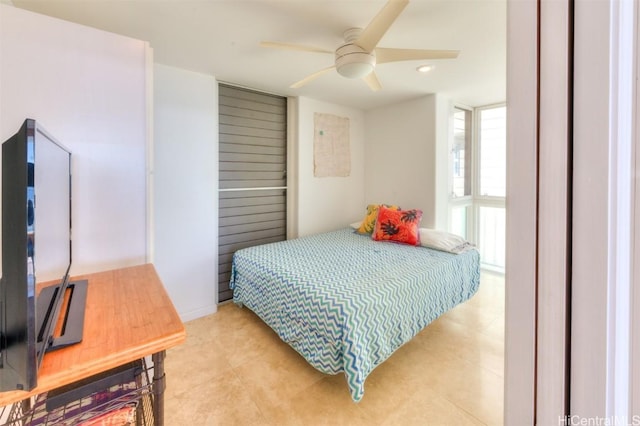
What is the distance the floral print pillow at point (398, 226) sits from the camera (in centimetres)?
305

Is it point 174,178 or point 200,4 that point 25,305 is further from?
point 174,178

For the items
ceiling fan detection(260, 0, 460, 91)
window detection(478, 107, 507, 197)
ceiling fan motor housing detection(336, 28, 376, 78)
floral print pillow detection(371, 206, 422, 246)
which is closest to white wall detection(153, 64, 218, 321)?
ceiling fan detection(260, 0, 460, 91)

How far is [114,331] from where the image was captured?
90cm

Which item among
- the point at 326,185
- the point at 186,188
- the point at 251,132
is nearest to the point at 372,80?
the point at 251,132

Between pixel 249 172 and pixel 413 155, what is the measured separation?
2.13 m

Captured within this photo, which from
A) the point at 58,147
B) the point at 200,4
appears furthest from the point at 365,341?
the point at 200,4

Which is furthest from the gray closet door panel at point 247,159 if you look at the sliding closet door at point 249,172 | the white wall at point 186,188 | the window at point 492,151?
the window at point 492,151

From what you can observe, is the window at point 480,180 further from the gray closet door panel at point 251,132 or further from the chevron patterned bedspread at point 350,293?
the gray closet door panel at point 251,132

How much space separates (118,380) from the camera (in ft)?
2.94

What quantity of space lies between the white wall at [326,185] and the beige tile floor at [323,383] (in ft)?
5.34

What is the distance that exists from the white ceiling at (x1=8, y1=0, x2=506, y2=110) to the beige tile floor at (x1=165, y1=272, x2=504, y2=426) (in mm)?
2404

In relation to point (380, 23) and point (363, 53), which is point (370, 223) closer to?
point (363, 53)

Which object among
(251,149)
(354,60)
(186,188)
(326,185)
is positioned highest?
(354,60)

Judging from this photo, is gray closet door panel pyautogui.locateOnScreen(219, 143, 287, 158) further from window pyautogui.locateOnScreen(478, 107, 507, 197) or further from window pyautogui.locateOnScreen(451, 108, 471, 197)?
window pyautogui.locateOnScreen(478, 107, 507, 197)
